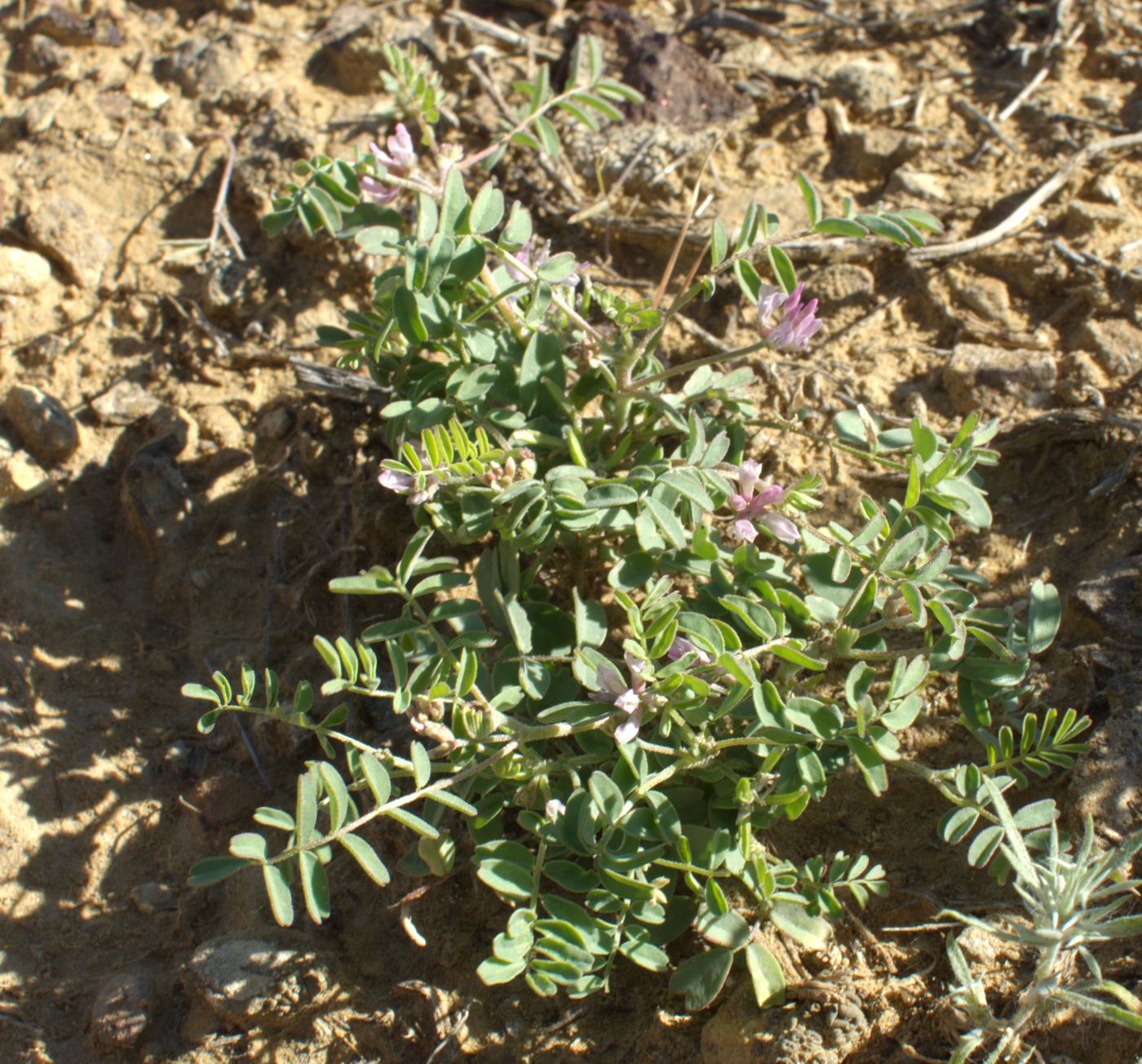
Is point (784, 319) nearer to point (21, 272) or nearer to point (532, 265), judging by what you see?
point (532, 265)

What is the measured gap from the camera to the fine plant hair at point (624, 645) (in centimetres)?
Result: 236

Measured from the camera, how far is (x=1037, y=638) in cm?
255

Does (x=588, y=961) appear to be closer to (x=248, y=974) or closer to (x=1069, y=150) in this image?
(x=248, y=974)

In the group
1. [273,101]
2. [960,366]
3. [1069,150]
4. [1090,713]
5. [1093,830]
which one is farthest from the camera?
[273,101]

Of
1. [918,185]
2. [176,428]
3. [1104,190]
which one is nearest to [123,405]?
[176,428]

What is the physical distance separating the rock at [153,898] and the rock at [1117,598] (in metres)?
2.56

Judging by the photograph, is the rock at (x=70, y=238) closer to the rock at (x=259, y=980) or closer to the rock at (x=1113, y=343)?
the rock at (x=259, y=980)

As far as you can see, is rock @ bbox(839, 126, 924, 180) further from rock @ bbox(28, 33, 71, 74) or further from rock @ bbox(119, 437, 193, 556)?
rock @ bbox(28, 33, 71, 74)

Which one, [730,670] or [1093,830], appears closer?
[730,670]

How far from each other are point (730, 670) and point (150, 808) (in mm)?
1812

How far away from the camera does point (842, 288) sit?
3703 mm

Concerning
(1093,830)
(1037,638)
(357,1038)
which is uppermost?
(1037,638)

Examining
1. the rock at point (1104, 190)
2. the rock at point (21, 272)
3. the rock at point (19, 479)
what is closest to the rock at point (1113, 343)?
the rock at point (1104, 190)

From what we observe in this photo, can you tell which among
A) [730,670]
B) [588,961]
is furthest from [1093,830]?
[588,961]
